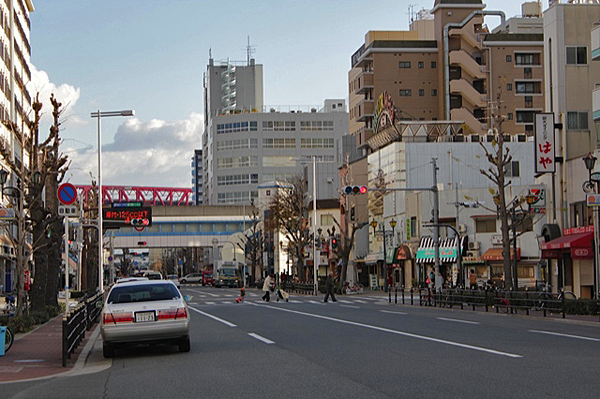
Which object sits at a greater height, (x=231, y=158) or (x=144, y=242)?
(x=231, y=158)

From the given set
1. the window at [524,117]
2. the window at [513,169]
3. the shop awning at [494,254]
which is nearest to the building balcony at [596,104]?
the shop awning at [494,254]

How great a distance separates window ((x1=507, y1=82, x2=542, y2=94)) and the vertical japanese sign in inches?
2089

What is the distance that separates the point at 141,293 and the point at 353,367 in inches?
229

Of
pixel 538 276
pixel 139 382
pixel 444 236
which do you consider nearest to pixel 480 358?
pixel 139 382

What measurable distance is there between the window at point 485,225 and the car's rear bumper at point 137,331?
169 ft

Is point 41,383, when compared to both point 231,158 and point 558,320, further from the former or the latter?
point 231,158

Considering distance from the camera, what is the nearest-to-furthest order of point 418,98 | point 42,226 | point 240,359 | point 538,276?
point 240,359 < point 42,226 < point 538,276 < point 418,98

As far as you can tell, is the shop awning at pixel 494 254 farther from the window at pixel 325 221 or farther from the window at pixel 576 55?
the window at pixel 325 221

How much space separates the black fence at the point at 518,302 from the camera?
1185 inches

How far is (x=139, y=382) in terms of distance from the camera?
44.2ft

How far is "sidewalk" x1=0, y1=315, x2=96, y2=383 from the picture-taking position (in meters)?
15.8

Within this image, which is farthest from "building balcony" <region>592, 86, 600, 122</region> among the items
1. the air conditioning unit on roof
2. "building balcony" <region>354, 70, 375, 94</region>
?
"building balcony" <region>354, 70, 375, 94</region>

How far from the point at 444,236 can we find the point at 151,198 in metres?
87.1

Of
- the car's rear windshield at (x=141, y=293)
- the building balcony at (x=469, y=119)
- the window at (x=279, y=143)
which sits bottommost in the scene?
the car's rear windshield at (x=141, y=293)
